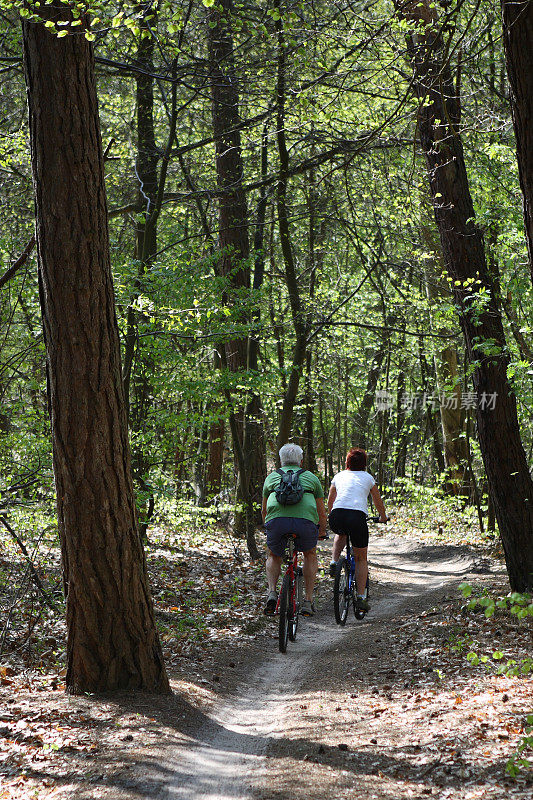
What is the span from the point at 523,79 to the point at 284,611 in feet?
18.4

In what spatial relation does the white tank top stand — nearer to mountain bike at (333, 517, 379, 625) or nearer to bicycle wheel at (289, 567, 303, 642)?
mountain bike at (333, 517, 379, 625)

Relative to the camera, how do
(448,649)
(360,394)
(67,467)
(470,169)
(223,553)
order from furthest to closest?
(360,394)
(223,553)
(470,169)
(448,649)
(67,467)

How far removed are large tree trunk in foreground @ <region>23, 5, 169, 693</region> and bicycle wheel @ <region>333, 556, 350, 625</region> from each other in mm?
3967

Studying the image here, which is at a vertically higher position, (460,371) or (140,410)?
(460,371)

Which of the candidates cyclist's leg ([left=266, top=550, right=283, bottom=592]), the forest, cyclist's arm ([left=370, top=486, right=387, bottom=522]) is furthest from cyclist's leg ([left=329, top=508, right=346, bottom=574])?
the forest

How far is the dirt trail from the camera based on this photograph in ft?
14.1

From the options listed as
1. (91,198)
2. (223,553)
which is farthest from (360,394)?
(91,198)

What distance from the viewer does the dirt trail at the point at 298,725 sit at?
430 cm

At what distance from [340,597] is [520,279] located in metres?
5.29

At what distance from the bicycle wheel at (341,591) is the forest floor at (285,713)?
0.25m

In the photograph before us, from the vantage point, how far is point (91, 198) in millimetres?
5758

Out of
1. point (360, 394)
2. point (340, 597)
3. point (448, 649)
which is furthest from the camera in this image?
point (360, 394)

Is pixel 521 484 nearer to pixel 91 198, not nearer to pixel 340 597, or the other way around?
pixel 340 597

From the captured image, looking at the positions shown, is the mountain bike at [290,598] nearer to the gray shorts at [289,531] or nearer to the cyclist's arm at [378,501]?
the gray shorts at [289,531]
